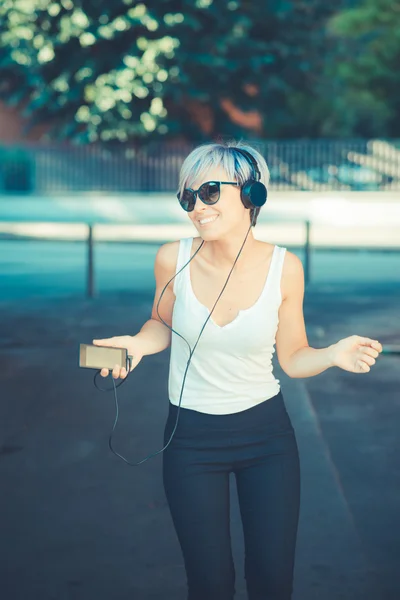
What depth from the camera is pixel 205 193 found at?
3293 millimetres

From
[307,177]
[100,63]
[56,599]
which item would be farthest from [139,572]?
[100,63]

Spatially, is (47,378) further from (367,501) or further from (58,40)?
(58,40)

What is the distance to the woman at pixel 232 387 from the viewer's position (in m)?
3.29

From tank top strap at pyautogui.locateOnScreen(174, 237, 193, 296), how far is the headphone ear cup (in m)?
0.28

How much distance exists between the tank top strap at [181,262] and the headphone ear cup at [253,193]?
0.91 feet

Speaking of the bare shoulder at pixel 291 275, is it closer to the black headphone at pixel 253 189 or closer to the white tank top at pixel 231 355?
the white tank top at pixel 231 355

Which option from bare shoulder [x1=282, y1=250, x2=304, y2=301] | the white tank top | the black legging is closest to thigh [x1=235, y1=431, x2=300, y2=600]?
the black legging

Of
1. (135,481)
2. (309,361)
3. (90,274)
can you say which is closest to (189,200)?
(309,361)

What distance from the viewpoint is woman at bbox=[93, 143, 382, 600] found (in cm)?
329

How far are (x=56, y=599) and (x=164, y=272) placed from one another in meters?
1.53

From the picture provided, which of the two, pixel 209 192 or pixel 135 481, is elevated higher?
pixel 209 192

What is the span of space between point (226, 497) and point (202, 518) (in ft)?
0.37

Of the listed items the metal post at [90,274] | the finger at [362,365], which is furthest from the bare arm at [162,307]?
the metal post at [90,274]

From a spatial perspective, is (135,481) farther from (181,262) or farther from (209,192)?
(209,192)
